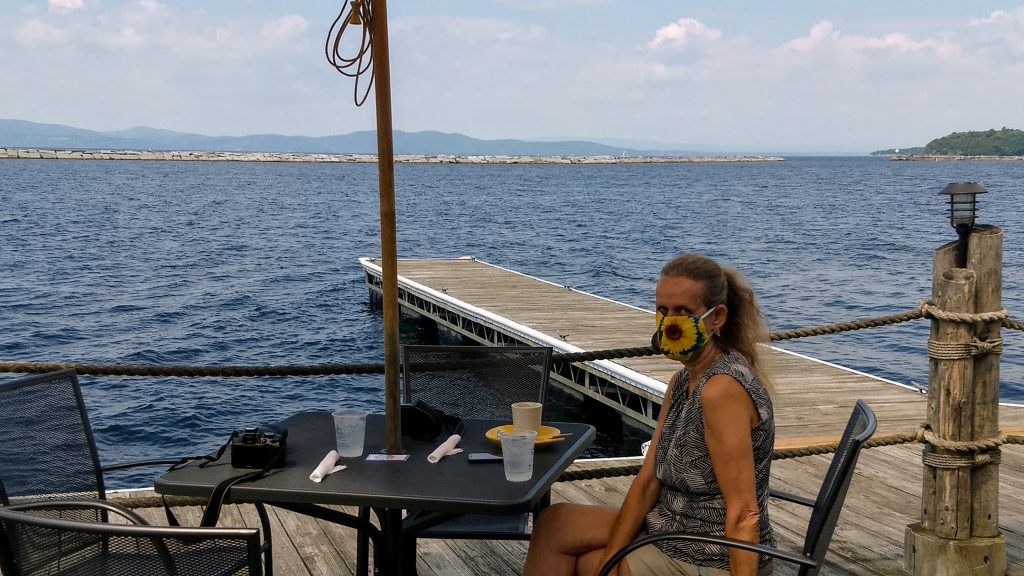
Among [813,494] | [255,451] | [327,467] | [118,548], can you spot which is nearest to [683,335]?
[327,467]

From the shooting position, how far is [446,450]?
324cm

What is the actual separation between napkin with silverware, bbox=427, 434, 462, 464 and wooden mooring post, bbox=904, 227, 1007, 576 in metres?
2.04

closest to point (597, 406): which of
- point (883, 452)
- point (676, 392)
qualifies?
point (883, 452)

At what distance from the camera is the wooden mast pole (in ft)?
9.95

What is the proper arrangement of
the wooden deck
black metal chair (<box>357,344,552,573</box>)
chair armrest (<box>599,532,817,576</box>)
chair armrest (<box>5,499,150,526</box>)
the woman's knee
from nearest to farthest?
chair armrest (<box>599,532,817,576</box>) → chair armrest (<box>5,499,150,526</box>) → the woman's knee → black metal chair (<box>357,344,552,573</box>) → the wooden deck

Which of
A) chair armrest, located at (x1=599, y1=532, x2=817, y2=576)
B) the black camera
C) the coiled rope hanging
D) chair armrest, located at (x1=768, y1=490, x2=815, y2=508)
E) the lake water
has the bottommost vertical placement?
the lake water

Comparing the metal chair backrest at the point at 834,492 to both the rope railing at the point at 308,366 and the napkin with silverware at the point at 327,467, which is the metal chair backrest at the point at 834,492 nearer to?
the rope railing at the point at 308,366

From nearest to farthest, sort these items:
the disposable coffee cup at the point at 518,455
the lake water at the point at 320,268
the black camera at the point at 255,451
A: 1. the disposable coffee cup at the point at 518,455
2. the black camera at the point at 255,451
3. the lake water at the point at 320,268

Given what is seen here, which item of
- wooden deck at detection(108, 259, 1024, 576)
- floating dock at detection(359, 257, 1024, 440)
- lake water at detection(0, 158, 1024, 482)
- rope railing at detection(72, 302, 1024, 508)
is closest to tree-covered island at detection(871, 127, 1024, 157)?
lake water at detection(0, 158, 1024, 482)

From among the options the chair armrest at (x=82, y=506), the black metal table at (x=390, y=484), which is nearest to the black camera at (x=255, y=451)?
the black metal table at (x=390, y=484)

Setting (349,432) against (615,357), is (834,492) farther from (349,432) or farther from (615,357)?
(615,357)

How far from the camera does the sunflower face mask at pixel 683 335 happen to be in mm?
2926

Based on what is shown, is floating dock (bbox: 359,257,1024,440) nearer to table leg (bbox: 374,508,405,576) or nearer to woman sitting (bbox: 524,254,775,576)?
woman sitting (bbox: 524,254,775,576)

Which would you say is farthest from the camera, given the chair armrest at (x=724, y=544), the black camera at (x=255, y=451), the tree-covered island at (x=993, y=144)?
the tree-covered island at (x=993, y=144)
